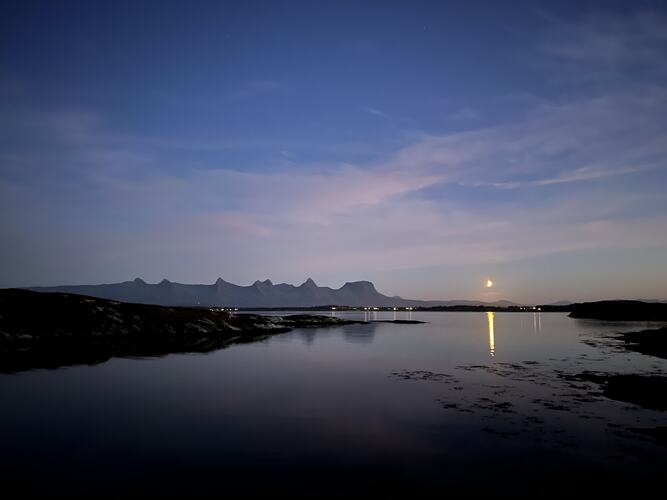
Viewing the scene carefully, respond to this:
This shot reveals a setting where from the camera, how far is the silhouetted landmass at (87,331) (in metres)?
43.2

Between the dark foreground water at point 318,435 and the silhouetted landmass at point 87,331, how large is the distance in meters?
12.3

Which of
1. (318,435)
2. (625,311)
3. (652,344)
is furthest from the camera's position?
(625,311)

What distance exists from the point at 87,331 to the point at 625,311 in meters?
176

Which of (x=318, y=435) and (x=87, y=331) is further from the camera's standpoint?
(x=87, y=331)

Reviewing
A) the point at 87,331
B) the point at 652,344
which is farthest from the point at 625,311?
the point at 87,331

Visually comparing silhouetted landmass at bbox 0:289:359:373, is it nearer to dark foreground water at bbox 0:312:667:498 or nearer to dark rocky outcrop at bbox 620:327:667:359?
dark foreground water at bbox 0:312:667:498

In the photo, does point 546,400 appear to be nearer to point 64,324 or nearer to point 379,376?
point 379,376

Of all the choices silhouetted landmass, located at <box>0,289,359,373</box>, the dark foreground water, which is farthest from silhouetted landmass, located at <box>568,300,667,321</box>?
silhouetted landmass, located at <box>0,289,359,373</box>

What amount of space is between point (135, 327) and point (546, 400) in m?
63.2

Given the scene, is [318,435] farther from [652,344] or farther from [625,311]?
[625,311]

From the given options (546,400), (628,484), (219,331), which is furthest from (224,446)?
(219,331)

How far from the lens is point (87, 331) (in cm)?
6091

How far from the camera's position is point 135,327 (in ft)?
223

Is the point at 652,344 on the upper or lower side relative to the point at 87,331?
lower
